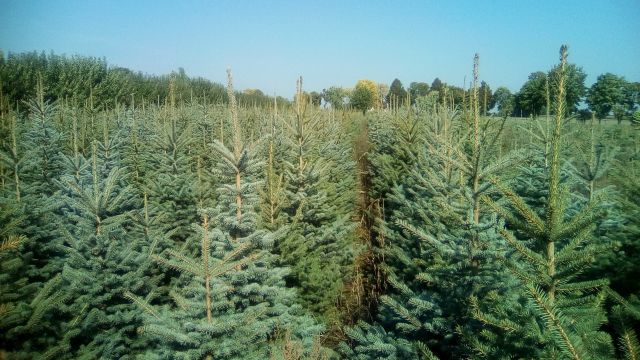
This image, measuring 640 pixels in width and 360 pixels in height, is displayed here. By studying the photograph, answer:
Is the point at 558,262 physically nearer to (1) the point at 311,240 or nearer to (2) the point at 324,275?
(2) the point at 324,275

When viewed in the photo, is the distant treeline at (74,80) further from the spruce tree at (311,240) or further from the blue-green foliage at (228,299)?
the blue-green foliage at (228,299)

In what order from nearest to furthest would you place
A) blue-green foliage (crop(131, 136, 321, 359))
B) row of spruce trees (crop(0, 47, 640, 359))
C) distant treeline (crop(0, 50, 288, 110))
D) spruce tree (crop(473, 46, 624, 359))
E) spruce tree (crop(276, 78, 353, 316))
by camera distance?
spruce tree (crop(473, 46, 624, 359)) → row of spruce trees (crop(0, 47, 640, 359)) → blue-green foliage (crop(131, 136, 321, 359)) → spruce tree (crop(276, 78, 353, 316)) → distant treeline (crop(0, 50, 288, 110))

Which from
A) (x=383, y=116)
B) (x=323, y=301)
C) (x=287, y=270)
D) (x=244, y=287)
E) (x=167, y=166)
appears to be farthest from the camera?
(x=383, y=116)

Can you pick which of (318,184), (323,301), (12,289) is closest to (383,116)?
(318,184)

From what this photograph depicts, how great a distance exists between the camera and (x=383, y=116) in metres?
15.6

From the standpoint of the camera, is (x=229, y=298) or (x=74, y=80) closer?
(x=229, y=298)

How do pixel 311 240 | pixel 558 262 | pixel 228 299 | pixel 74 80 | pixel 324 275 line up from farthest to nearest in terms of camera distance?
pixel 74 80 < pixel 311 240 < pixel 324 275 < pixel 228 299 < pixel 558 262

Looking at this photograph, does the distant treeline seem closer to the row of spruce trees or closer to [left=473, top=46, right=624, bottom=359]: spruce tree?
the row of spruce trees

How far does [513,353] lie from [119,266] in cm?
403

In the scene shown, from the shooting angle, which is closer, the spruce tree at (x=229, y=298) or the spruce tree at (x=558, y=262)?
the spruce tree at (x=558, y=262)

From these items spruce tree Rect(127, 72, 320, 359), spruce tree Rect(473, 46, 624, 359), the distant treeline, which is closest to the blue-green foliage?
spruce tree Rect(127, 72, 320, 359)

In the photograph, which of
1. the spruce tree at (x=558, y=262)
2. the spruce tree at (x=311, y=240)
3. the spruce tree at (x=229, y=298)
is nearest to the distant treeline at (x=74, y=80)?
the spruce tree at (x=311, y=240)

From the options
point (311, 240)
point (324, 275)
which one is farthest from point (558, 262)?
point (311, 240)

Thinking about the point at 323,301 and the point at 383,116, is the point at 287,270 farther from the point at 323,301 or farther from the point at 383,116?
the point at 383,116
